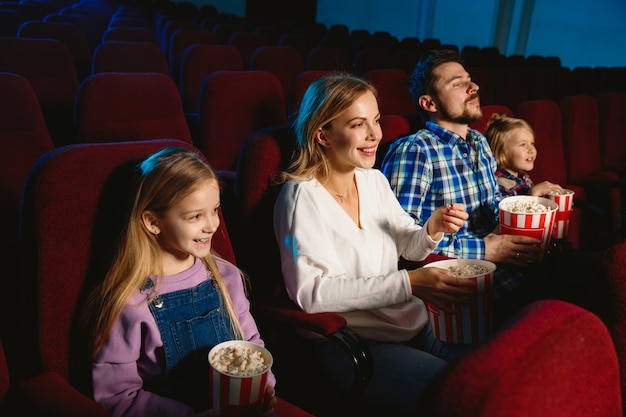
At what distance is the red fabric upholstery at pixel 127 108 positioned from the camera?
178 cm

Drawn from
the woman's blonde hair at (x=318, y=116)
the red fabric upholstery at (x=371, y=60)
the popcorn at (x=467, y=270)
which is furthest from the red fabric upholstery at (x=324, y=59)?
the popcorn at (x=467, y=270)

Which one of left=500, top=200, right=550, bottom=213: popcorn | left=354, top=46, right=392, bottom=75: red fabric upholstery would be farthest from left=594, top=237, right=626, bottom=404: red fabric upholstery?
left=354, top=46, right=392, bottom=75: red fabric upholstery

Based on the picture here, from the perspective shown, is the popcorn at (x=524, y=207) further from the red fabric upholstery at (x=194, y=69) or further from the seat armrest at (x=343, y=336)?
the red fabric upholstery at (x=194, y=69)

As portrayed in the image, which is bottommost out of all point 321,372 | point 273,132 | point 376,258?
point 321,372

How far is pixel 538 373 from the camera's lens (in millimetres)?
463

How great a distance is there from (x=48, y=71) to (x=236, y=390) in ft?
7.02

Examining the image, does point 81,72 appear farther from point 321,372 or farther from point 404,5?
point 404,5

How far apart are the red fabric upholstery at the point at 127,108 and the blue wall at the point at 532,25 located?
639 centimetres

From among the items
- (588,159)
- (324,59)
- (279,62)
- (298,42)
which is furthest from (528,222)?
(298,42)

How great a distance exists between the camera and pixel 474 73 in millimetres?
3512

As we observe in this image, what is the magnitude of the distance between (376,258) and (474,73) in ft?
8.27

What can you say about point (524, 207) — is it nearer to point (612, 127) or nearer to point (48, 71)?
point (612, 127)

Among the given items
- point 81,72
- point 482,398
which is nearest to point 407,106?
point 81,72

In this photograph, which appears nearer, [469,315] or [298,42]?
[469,315]
